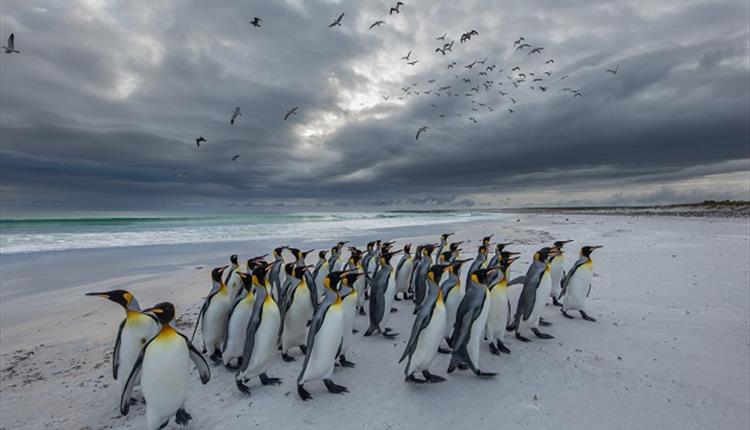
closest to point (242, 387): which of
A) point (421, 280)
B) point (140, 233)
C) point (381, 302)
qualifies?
point (381, 302)

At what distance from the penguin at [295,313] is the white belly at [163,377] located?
4.93ft

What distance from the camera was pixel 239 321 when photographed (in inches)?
171

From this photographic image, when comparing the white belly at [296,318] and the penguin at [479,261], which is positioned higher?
the penguin at [479,261]

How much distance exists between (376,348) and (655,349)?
3.54m

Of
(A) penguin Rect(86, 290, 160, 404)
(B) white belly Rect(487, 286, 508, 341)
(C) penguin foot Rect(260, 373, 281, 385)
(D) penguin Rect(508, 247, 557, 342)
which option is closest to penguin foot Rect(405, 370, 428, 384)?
(B) white belly Rect(487, 286, 508, 341)

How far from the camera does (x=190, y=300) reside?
7930mm

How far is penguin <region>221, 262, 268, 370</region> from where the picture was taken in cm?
431

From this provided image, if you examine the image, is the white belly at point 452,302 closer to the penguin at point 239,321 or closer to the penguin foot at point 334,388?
the penguin foot at point 334,388

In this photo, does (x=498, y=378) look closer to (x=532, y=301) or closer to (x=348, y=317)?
(x=532, y=301)

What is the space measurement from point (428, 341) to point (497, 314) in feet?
3.95

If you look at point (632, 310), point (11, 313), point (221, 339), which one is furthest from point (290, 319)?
point (11, 313)

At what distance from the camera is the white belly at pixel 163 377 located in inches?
126

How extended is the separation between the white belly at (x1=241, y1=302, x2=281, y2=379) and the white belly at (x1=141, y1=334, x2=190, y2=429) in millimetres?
708

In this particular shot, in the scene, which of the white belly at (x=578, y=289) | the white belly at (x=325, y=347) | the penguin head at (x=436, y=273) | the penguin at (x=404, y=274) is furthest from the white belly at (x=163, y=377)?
the white belly at (x=578, y=289)
